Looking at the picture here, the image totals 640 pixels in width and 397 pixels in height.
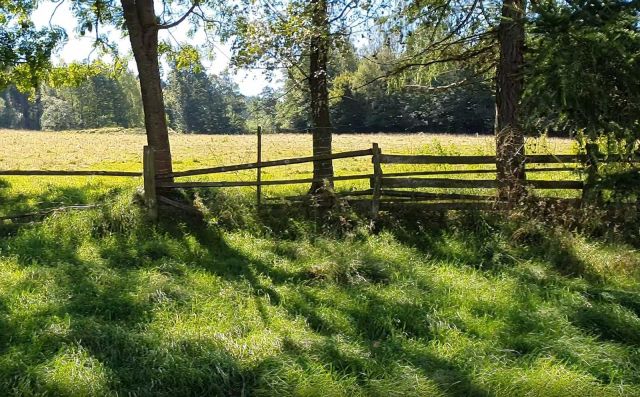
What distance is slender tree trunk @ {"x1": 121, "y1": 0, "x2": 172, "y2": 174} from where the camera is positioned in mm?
8898

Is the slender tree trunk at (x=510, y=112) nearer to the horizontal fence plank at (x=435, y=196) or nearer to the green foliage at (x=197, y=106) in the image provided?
the horizontal fence plank at (x=435, y=196)

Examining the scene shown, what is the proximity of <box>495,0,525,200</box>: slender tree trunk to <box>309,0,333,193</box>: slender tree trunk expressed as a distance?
3.20 metres

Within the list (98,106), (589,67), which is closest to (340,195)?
(589,67)

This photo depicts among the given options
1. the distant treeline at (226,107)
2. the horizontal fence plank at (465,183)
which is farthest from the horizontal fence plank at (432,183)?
the distant treeline at (226,107)

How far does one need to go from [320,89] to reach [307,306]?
575 centimetres

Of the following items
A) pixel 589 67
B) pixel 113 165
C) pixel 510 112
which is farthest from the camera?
pixel 113 165

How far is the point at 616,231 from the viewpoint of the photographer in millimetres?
7414

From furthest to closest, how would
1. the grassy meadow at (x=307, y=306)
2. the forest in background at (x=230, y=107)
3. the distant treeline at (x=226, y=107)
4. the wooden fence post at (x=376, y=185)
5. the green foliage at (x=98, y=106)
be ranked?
the green foliage at (x=98, y=106) < the distant treeline at (x=226, y=107) < the forest in background at (x=230, y=107) < the wooden fence post at (x=376, y=185) < the grassy meadow at (x=307, y=306)

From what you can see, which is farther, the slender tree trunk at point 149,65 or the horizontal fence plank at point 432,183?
the slender tree trunk at point 149,65

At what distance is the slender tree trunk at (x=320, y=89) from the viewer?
30.9 feet

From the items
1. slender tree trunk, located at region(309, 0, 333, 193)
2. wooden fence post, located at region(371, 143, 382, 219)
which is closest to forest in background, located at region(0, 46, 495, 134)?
slender tree trunk, located at region(309, 0, 333, 193)

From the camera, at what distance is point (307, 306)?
18.1 ft

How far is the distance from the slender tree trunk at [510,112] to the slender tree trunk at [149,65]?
19.9 feet

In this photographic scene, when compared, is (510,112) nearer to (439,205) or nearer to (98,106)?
(439,205)
